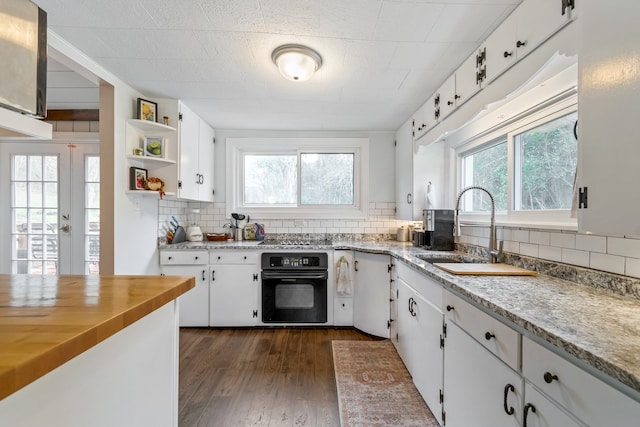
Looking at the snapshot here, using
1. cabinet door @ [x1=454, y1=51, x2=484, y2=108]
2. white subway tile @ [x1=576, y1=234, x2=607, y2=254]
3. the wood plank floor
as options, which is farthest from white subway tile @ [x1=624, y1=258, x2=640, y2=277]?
the wood plank floor

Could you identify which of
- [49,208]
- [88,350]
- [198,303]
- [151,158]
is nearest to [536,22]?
[88,350]

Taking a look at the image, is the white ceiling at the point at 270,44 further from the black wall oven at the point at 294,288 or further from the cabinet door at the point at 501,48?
the black wall oven at the point at 294,288

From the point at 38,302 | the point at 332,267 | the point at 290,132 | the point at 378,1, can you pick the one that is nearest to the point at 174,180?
the point at 290,132

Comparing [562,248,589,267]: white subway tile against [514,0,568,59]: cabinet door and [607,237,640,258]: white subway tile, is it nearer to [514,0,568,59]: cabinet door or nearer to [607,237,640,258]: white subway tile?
[607,237,640,258]: white subway tile

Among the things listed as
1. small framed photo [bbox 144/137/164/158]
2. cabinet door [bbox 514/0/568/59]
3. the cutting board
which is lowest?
the cutting board

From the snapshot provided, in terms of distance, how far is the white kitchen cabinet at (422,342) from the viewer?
156 centimetres

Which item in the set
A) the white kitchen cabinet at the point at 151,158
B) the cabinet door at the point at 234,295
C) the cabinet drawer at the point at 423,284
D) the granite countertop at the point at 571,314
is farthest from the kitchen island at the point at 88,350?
the cabinet door at the point at 234,295

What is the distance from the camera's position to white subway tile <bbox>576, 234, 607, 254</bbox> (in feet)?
4.02

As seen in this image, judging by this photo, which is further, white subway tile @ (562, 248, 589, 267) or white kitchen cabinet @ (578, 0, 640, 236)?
white subway tile @ (562, 248, 589, 267)

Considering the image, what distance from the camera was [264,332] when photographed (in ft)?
9.32

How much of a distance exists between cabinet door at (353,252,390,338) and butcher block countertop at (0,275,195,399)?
1863 millimetres

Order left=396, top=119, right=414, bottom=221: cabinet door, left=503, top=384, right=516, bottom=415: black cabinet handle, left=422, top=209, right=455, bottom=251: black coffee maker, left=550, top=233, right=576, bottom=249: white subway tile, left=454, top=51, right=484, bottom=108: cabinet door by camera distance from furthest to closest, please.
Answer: left=396, top=119, right=414, bottom=221: cabinet door
left=422, top=209, right=455, bottom=251: black coffee maker
left=454, top=51, right=484, bottom=108: cabinet door
left=550, top=233, right=576, bottom=249: white subway tile
left=503, top=384, right=516, bottom=415: black cabinet handle

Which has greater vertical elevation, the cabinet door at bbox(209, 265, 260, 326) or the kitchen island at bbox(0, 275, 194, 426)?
the kitchen island at bbox(0, 275, 194, 426)

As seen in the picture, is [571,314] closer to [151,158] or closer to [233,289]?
[233,289]
